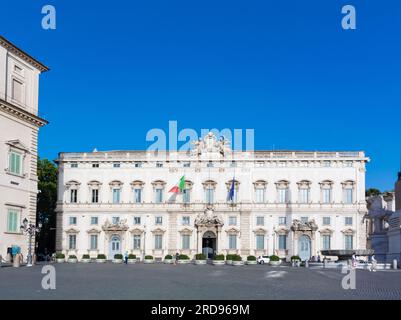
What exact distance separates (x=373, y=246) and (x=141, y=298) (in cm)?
3678

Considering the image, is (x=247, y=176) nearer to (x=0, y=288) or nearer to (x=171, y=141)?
(x=171, y=141)

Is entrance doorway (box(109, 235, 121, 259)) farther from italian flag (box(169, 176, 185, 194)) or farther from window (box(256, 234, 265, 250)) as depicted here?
window (box(256, 234, 265, 250))

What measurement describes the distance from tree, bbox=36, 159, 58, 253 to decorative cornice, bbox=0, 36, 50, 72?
106 ft

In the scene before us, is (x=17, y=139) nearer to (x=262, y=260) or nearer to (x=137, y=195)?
(x=262, y=260)

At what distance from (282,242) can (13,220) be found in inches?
1334

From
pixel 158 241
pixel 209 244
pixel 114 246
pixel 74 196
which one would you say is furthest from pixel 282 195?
pixel 74 196

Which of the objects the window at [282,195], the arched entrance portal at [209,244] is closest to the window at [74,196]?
the arched entrance portal at [209,244]

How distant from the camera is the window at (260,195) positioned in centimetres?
6725

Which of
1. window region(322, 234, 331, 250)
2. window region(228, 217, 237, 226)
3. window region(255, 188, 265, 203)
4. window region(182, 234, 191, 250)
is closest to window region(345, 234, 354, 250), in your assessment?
window region(322, 234, 331, 250)

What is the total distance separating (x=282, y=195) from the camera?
67.1 meters

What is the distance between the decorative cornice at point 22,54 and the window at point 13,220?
9082 mm

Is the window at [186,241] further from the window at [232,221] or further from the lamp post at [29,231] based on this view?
the lamp post at [29,231]

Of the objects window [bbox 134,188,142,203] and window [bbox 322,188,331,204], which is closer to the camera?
window [bbox 322,188,331,204]

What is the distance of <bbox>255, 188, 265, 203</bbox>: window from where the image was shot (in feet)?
221
